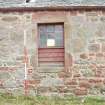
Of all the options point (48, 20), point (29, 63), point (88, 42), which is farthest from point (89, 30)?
point (29, 63)

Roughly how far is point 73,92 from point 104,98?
39.5 inches

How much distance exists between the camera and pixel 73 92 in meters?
12.4

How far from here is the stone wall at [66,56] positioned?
12.4 metres

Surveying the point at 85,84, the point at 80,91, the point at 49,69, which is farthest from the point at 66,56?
the point at 80,91

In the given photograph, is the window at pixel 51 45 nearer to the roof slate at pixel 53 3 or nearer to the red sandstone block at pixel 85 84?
the roof slate at pixel 53 3

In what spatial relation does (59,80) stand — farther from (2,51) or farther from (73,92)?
(2,51)

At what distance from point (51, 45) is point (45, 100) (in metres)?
2.03

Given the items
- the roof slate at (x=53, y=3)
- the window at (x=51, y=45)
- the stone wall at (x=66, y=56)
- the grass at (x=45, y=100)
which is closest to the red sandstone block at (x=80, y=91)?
the stone wall at (x=66, y=56)

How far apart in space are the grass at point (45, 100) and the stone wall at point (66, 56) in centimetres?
33

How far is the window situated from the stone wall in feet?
0.73

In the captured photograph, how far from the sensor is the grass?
11289 millimetres

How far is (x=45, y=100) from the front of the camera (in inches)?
458

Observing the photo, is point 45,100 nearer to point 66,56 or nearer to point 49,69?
point 49,69

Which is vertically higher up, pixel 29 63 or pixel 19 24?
pixel 19 24
